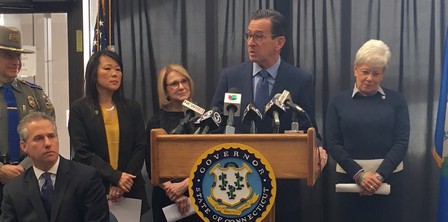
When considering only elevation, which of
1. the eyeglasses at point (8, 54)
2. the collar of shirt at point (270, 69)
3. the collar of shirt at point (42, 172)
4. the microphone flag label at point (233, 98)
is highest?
the eyeglasses at point (8, 54)

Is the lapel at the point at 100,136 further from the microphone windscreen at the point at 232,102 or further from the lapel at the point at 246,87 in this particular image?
the microphone windscreen at the point at 232,102

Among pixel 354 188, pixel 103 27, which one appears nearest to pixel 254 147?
pixel 354 188

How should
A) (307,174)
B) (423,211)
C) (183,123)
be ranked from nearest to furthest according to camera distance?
(307,174) → (183,123) → (423,211)

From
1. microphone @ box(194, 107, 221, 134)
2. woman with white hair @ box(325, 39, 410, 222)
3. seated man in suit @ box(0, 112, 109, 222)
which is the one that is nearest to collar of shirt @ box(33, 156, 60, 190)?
seated man in suit @ box(0, 112, 109, 222)

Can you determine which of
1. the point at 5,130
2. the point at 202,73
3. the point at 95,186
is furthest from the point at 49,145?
the point at 202,73

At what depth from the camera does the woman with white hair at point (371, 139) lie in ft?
9.62

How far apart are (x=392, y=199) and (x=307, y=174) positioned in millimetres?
1398

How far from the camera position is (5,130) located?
2.77 meters

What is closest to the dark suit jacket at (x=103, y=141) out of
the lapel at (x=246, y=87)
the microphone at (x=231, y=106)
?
the lapel at (x=246, y=87)

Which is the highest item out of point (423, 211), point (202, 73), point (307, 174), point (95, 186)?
point (202, 73)

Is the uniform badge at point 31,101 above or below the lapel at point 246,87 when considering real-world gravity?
below

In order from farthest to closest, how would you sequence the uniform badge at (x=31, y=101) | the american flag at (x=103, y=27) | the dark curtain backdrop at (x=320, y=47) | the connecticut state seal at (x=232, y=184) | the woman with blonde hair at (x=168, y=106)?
the american flag at (x=103, y=27) < the dark curtain backdrop at (x=320, y=47) < the woman with blonde hair at (x=168, y=106) < the uniform badge at (x=31, y=101) < the connecticut state seal at (x=232, y=184)

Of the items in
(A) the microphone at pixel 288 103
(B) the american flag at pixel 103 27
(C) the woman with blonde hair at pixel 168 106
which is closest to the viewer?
(A) the microphone at pixel 288 103

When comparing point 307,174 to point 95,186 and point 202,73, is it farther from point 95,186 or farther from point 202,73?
point 202,73
